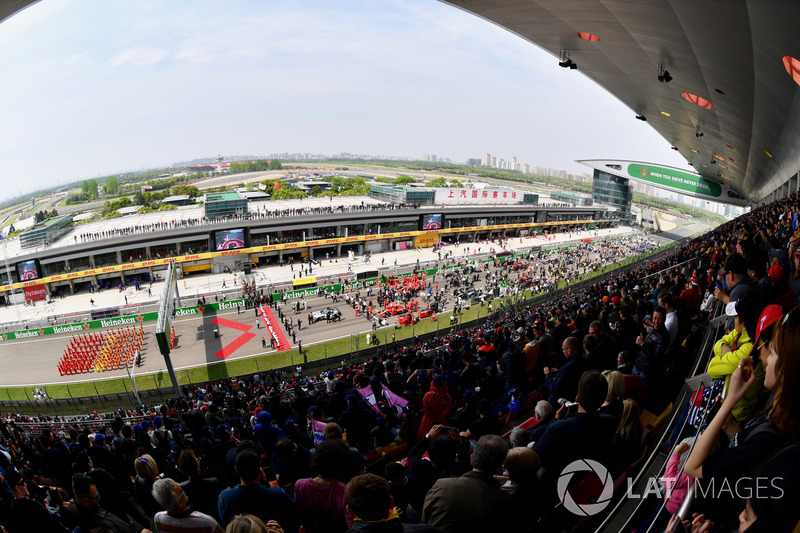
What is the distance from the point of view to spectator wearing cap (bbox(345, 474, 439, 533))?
163 cm

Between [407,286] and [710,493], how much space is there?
2646 centimetres

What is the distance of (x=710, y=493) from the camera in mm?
1570

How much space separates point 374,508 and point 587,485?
5.02 ft

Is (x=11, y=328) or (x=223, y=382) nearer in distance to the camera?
(x=223, y=382)

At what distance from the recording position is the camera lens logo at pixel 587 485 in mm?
2326

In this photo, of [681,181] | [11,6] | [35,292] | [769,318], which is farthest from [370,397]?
[681,181]

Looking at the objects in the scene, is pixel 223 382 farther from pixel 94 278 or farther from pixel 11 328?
pixel 94 278

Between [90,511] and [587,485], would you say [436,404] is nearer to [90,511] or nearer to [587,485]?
[587,485]

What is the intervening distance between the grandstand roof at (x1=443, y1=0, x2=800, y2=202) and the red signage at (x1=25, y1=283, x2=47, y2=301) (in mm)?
34356

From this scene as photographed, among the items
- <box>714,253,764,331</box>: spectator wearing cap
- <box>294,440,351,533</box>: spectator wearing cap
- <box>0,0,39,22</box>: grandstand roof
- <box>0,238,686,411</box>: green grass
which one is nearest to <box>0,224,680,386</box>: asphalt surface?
<box>0,238,686,411</box>: green grass

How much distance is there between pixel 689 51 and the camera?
900 centimetres

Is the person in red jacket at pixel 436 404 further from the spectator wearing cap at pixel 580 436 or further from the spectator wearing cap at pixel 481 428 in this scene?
the spectator wearing cap at pixel 580 436

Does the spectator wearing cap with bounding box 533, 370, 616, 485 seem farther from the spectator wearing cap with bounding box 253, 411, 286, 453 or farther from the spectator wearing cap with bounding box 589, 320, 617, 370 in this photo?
the spectator wearing cap with bounding box 253, 411, 286, 453

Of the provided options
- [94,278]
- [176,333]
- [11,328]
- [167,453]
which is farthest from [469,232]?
[167,453]
